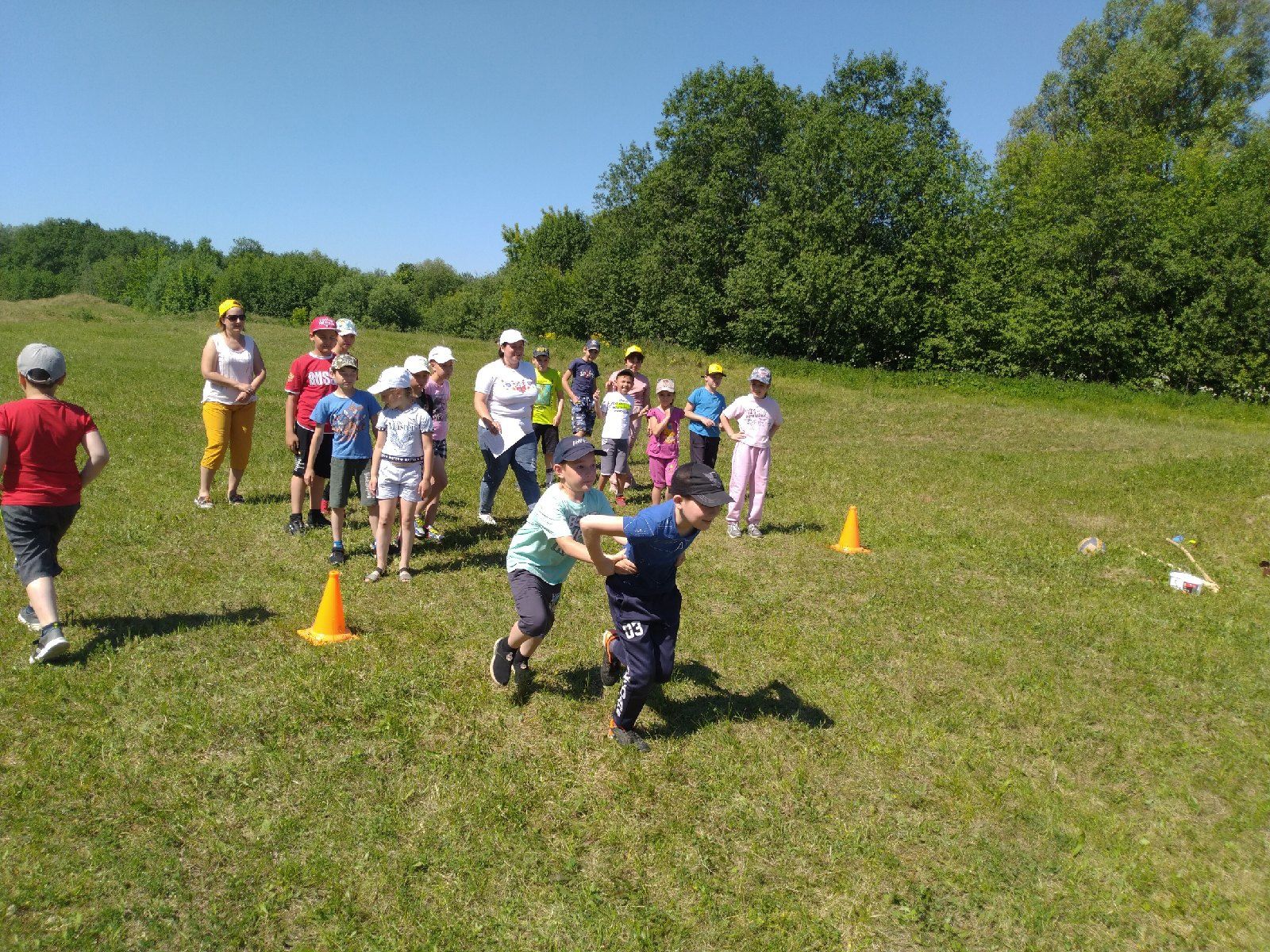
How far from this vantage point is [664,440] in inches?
425

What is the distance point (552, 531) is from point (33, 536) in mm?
3650

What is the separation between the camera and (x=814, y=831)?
4508mm

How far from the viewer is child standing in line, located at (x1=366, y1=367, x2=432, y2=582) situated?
719 centimetres

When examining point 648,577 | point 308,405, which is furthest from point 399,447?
point 648,577

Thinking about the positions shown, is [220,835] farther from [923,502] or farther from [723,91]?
[723,91]

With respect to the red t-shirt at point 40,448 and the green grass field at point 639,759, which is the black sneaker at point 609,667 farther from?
the red t-shirt at point 40,448

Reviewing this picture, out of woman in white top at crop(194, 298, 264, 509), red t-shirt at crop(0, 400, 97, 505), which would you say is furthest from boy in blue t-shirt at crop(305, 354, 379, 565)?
red t-shirt at crop(0, 400, 97, 505)

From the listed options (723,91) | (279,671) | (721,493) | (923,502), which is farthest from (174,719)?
(723,91)

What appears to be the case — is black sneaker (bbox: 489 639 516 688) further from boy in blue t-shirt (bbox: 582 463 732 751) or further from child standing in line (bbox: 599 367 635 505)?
child standing in line (bbox: 599 367 635 505)

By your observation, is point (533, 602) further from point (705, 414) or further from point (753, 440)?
point (705, 414)

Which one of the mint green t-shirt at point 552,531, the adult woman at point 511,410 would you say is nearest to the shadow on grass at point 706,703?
the mint green t-shirt at point 552,531

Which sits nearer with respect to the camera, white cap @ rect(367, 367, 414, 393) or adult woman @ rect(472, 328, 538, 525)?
white cap @ rect(367, 367, 414, 393)

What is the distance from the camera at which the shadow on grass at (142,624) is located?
5867mm

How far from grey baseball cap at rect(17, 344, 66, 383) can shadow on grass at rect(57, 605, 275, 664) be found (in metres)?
1.93
